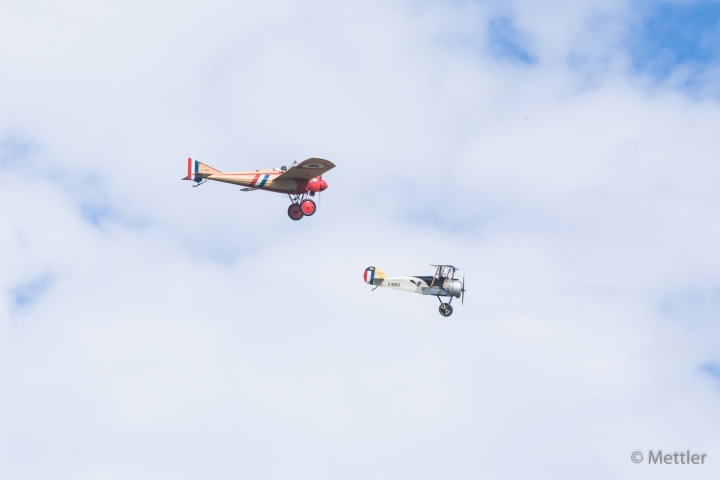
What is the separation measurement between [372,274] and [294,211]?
24.1 feet

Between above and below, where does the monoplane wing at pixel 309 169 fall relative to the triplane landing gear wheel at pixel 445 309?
above

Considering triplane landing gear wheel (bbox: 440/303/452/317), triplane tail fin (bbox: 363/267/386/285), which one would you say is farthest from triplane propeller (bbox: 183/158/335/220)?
triplane landing gear wheel (bbox: 440/303/452/317)

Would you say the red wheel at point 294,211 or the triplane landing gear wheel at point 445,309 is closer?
the triplane landing gear wheel at point 445,309

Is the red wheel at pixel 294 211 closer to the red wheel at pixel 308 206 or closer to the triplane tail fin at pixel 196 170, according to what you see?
the red wheel at pixel 308 206

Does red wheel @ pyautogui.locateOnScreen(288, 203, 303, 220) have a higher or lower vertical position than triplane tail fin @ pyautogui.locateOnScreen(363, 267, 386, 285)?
higher

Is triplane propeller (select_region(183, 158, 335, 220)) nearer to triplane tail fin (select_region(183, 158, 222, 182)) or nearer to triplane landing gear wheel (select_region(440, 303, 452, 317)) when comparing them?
triplane tail fin (select_region(183, 158, 222, 182))

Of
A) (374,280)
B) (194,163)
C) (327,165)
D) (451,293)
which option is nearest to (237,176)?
(194,163)

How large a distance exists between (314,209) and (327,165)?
3.86m

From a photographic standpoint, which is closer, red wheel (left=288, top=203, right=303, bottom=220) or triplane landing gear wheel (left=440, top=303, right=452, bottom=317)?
triplane landing gear wheel (left=440, top=303, right=452, bottom=317)

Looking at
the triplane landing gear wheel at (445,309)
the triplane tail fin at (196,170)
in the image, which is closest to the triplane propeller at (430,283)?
the triplane landing gear wheel at (445,309)

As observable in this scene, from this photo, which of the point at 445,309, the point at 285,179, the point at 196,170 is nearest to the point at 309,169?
the point at 285,179

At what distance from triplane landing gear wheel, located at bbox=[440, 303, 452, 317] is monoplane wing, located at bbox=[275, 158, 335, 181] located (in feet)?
38.4

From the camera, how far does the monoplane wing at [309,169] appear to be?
53156mm

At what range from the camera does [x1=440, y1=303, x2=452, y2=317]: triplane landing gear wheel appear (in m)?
52.4
